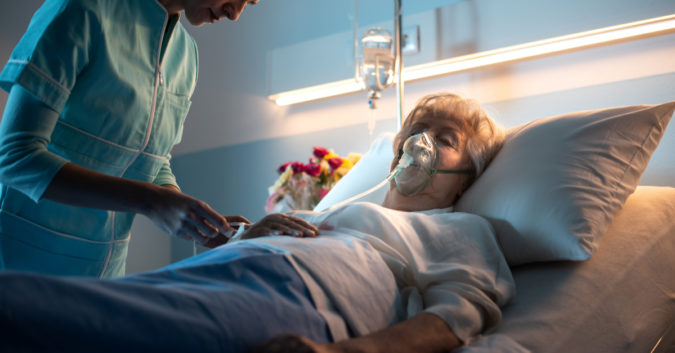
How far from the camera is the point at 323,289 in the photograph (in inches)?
38.1

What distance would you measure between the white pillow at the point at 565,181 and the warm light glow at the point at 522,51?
57 centimetres

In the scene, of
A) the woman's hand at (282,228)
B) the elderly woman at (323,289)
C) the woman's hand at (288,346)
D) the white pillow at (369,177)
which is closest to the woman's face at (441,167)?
the elderly woman at (323,289)

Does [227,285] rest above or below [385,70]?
below

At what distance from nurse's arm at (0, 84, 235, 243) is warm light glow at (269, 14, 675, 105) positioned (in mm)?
1521

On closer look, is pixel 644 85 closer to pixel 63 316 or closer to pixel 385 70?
pixel 385 70

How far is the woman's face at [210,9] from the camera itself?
4.74 feet

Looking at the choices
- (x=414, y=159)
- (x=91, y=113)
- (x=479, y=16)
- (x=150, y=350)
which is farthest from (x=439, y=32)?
(x=150, y=350)

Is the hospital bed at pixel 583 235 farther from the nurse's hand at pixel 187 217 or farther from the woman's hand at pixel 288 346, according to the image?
the woman's hand at pixel 288 346

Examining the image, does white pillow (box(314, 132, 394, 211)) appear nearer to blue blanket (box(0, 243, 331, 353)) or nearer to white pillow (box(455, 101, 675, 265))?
white pillow (box(455, 101, 675, 265))

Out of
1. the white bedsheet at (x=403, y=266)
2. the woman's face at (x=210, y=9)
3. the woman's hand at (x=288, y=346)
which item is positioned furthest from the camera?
the woman's face at (x=210, y=9)

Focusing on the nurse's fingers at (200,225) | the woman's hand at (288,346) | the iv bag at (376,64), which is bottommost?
the woman's hand at (288,346)

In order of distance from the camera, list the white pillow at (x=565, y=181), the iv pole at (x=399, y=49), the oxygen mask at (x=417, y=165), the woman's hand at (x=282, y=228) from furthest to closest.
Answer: the iv pole at (x=399, y=49)
the oxygen mask at (x=417, y=165)
the white pillow at (x=565, y=181)
the woman's hand at (x=282, y=228)

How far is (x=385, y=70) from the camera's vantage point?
2348mm

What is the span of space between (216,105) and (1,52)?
1153 mm
